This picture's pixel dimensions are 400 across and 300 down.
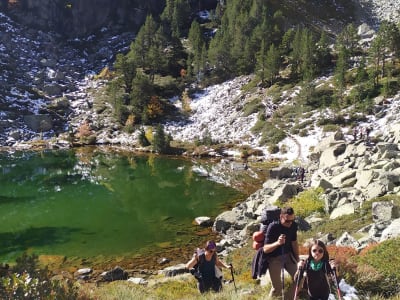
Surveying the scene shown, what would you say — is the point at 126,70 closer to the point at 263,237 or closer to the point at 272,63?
the point at 272,63

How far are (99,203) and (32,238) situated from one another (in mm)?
10452

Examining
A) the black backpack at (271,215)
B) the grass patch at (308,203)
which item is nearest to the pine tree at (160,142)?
the grass patch at (308,203)

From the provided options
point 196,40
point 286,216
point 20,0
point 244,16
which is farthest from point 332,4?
point 286,216

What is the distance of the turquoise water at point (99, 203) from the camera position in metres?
27.7

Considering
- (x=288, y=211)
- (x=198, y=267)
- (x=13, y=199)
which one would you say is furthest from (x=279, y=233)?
(x=13, y=199)

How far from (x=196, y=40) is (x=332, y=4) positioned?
59.9 m

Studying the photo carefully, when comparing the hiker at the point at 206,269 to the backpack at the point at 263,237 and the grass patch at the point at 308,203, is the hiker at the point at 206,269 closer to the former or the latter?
the backpack at the point at 263,237

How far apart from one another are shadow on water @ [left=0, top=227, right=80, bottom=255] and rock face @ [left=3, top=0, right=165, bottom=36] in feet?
354

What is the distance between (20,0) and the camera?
126m

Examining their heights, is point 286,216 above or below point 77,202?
above

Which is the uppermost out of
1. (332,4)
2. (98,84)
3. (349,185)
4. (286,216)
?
(332,4)

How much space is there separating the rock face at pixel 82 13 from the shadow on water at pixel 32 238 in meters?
108

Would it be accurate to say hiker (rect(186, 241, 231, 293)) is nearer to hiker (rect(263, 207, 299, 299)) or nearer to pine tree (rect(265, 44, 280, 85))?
hiker (rect(263, 207, 299, 299))

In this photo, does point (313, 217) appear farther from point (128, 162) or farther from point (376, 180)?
point (128, 162)
